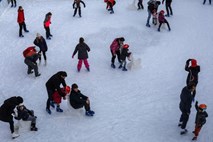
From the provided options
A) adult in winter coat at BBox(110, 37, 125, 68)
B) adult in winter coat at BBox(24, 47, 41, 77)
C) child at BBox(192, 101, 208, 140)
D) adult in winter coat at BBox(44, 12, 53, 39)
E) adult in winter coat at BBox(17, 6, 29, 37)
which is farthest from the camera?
adult in winter coat at BBox(17, 6, 29, 37)

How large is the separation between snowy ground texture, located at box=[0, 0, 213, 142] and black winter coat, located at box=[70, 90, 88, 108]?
0.35 m

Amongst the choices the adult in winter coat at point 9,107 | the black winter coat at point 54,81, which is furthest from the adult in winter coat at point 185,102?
the adult in winter coat at point 9,107

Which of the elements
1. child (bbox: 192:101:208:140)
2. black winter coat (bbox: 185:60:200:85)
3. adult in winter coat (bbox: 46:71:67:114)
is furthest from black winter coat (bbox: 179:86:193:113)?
adult in winter coat (bbox: 46:71:67:114)

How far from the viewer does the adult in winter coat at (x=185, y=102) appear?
9.58 m

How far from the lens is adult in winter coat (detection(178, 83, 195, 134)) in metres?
9.58

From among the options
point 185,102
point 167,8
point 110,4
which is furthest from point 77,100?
point 167,8

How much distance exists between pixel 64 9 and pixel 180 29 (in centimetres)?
580

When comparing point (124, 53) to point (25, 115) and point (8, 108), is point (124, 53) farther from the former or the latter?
point (8, 108)

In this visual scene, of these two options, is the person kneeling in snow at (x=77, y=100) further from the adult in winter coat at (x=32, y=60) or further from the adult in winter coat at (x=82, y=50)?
the adult in winter coat at (x=32, y=60)

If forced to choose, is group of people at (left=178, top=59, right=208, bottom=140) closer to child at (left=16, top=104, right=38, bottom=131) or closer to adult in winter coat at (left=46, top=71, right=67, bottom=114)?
adult in winter coat at (left=46, top=71, right=67, bottom=114)

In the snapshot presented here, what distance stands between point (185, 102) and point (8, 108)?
183 inches

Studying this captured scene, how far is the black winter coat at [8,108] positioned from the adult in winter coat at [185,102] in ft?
14.3

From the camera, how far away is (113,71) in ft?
44.4

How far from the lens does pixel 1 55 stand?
14586mm
